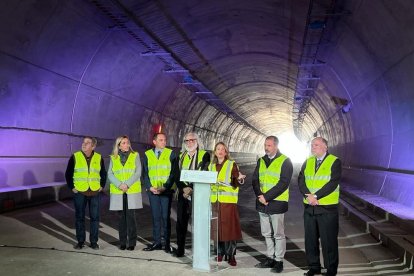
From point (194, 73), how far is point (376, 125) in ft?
25.6

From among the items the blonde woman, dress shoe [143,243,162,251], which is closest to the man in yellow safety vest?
the blonde woman

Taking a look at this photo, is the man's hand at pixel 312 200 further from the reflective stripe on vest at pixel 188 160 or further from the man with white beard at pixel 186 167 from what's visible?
the reflective stripe on vest at pixel 188 160

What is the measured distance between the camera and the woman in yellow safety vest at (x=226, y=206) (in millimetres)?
5836

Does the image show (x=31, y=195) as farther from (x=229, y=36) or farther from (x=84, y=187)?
(x=229, y=36)

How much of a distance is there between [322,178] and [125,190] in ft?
9.88

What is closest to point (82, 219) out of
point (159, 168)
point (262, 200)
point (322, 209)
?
point (159, 168)

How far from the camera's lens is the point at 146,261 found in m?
6.04

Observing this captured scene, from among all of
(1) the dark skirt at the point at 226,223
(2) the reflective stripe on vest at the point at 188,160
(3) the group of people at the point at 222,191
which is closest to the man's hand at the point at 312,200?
(3) the group of people at the point at 222,191

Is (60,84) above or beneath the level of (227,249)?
above

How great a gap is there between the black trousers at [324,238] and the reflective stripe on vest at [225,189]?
40.5 inches

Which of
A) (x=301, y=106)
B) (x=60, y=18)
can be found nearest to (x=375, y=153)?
(x=60, y=18)

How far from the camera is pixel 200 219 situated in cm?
557

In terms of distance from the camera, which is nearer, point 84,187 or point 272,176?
point 272,176

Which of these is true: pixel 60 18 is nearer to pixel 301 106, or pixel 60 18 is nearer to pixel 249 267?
pixel 249 267
